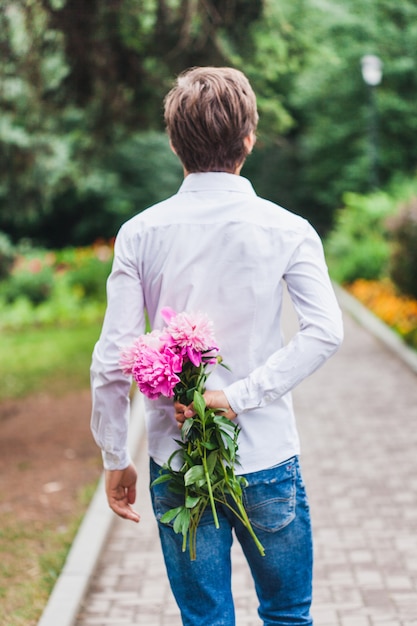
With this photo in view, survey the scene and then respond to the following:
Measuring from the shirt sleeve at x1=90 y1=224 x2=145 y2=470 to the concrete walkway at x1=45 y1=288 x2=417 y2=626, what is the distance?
5.44ft

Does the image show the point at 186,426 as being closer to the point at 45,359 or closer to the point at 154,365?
the point at 154,365

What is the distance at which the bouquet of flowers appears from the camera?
6.73 ft

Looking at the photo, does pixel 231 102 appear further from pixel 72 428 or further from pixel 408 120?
pixel 408 120

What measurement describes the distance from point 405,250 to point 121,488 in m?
8.02

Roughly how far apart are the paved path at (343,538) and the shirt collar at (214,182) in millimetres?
2236

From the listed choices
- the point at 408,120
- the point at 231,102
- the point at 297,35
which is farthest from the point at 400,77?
the point at 231,102

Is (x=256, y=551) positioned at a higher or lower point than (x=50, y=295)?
higher

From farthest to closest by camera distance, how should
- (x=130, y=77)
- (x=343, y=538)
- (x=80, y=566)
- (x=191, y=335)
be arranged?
(x=130, y=77) → (x=343, y=538) → (x=80, y=566) → (x=191, y=335)

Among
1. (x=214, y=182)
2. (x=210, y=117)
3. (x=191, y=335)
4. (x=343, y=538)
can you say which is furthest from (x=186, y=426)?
(x=343, y=538)

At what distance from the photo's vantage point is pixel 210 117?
2074mm

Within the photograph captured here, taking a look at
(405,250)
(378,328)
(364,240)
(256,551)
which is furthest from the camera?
(364,240)

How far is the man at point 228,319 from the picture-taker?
6.91 ft

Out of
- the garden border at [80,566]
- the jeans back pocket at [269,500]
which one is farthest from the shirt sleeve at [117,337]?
the garden border at [80,566]

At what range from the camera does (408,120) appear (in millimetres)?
26688
